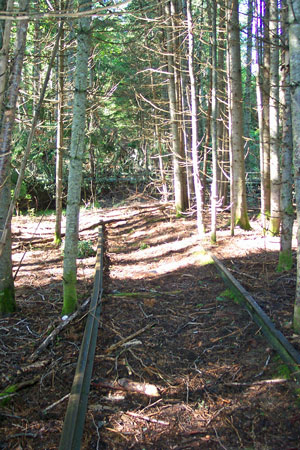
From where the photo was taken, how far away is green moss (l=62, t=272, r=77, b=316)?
18.2 feet

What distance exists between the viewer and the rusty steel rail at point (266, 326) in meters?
3.67

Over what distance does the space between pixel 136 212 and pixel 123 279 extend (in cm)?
1020

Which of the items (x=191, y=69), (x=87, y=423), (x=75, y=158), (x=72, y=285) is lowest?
(x=87, y=423)

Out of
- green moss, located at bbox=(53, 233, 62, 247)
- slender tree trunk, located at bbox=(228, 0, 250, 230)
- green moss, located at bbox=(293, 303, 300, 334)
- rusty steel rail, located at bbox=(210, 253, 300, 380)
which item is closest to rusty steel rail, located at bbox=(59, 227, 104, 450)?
rusty steel rail, located at bbox=(210, 253, 300, 380)

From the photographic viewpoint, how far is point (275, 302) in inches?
216

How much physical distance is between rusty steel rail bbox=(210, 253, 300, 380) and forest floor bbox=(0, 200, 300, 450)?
0.10m

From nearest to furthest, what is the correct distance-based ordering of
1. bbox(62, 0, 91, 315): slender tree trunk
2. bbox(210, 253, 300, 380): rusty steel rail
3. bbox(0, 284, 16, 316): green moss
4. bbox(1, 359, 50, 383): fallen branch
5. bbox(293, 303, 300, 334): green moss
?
bbox(210, 253, 300, 380): rusty steel rail
bbox(1, 359, 50, 383): fallen branch
bbox(293, 303, 300, 334): green moss
bbox(62, 0, 91, 315): slender tree trunk
bbox(0, 284, 16, 316): green moss

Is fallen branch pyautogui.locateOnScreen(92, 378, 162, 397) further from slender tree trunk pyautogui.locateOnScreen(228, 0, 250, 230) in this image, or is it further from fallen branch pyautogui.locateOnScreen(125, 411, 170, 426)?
slender tree trunk pyautogui.locateOnScreen(228, 0, 250, 230)

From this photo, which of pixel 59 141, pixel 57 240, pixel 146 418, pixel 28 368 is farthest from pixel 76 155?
pixel 57 240

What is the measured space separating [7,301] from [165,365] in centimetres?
277

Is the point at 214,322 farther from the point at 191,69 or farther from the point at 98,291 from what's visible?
the point at 191,69

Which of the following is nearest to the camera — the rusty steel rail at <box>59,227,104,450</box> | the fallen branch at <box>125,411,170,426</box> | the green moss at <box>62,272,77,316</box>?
the rusty steel rail at <box>59,227,104,450</box>

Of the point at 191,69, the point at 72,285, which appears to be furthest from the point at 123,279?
the point at 191,69

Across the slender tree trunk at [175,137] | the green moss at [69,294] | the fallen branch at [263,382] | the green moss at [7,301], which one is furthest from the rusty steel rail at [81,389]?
the slender tree trunk at [175,137]
